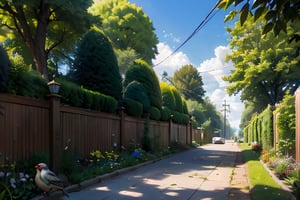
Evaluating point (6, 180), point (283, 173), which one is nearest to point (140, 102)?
point (283, 173)

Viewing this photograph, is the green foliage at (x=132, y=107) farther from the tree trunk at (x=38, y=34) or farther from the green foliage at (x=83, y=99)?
the tree trunk at (x=38, y=34)

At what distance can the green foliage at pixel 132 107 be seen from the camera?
14.7m

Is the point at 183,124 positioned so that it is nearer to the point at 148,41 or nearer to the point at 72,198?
the point at 148,41

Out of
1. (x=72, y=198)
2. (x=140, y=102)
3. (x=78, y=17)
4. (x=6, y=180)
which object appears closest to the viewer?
(x=6, y=180)

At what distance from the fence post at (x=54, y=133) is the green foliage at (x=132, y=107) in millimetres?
6420

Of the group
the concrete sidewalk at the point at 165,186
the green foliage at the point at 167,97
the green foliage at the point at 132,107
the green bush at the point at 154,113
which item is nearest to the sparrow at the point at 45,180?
the concrete sidewalk at the point at 165,186

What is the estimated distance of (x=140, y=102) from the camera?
16.2 metres

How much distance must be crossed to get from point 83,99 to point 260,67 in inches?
696

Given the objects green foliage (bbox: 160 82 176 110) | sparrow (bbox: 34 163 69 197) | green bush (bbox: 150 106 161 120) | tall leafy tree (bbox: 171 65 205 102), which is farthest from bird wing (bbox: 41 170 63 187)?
tall leafy tree (bbox: 171 65 205 102)

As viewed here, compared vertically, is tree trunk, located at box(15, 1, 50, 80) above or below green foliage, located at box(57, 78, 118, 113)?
above

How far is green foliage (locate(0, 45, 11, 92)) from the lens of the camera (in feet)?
21.1

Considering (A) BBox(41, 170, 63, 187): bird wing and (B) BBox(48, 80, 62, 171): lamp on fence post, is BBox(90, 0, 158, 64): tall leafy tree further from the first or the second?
(A) BBox(41, 170, 63, 187): bird wing

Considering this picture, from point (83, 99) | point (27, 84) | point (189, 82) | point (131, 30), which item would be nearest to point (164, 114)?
point (83, 99)

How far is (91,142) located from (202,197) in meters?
5.04
